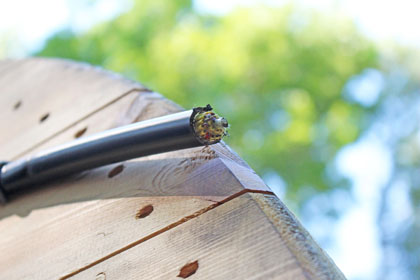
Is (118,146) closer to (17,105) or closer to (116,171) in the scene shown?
(116,171)

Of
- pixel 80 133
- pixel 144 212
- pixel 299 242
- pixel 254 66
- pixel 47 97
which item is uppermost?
pixel 254 66

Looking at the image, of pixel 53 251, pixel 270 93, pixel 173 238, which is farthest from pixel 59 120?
pixel 270 93

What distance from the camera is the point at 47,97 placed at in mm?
827

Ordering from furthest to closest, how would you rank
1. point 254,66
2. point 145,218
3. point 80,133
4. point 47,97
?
point 254,66 < point 47,97 < point 80,133 < point 145,218

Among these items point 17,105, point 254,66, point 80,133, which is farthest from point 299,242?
point 254,66

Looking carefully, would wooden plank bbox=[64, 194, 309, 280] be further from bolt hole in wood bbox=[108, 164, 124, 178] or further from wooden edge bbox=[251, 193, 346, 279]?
bolt hole in wood bbox=[108, 164, 124, 178]

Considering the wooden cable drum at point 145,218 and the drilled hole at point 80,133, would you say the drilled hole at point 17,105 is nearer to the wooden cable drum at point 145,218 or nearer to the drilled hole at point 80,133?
the wooden cable drum at point 145,218

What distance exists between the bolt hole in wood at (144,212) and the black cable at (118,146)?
55 mm

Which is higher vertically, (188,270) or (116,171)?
(116,171)

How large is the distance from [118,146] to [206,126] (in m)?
0.11

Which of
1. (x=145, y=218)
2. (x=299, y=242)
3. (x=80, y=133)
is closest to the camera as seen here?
(x=299, y=242)

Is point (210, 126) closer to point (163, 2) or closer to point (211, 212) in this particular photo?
point (211, 212)

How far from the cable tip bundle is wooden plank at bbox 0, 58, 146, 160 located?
233 mm

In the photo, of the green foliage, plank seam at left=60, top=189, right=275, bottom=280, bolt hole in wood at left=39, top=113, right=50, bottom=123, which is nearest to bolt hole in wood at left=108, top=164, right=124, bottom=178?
plank seam at left=60, top=189, right=275, bottom=280
